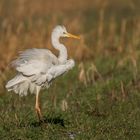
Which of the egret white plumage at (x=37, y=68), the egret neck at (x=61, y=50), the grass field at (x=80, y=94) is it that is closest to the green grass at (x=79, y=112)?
the grass field at (x=80, y=94)

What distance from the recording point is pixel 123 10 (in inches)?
961

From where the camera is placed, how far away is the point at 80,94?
35.8ft

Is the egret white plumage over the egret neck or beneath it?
beneath

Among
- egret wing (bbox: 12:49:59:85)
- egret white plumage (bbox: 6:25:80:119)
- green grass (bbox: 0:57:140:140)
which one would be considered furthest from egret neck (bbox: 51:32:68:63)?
green grass (bbox: 0:57:140:140)

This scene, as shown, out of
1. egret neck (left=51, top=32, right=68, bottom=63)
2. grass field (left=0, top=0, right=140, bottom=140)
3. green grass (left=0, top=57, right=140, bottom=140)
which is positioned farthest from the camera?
egret neck (left=51, top=32, right=68, bottom=63)

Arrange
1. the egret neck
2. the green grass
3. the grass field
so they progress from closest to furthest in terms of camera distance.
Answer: the green grass, the grass field, the egret neck

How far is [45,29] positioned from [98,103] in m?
4.67

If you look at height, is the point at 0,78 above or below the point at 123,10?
below

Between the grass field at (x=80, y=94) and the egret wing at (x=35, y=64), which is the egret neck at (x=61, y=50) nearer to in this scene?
the egret wing at (x=35, y=64)

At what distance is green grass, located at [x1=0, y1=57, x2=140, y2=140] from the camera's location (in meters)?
8.08

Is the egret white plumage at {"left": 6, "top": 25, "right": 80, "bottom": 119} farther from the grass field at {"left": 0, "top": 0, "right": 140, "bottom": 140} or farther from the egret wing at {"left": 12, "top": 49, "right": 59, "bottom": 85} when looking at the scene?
the grass field at {"left": 0, "top": 0, "right": 140, "bottom": 140}

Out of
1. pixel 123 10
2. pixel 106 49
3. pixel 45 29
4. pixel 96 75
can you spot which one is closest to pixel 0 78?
pixel 96 75

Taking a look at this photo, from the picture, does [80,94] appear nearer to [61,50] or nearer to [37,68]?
[61,50]

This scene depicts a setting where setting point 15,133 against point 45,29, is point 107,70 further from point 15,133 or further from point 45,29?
point 15,133
